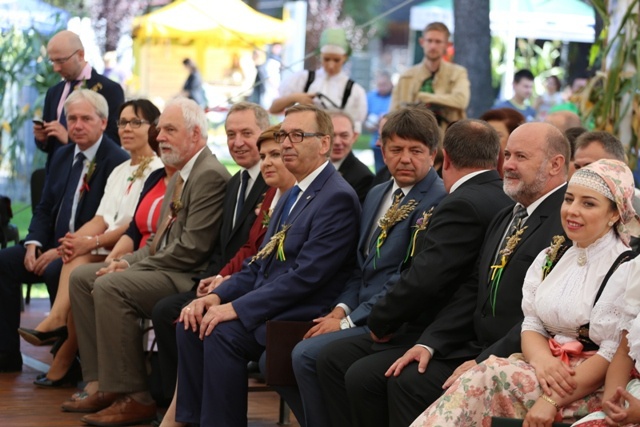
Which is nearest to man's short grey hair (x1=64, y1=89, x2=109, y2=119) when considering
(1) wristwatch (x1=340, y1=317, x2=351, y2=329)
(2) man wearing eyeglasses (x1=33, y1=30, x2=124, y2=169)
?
(2) man wearing eyeglasses (x1=33, y1=30, x2=124, y2=169)

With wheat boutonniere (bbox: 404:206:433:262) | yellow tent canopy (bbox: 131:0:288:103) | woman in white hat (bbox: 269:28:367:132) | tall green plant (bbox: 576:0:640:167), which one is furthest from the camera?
yellow tent canopy (bbox: 131:0:288:103)

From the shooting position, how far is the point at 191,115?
6.51m

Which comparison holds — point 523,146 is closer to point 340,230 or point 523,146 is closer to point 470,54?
point 340,230

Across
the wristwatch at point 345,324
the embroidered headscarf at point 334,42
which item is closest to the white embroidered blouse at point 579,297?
the wristwatch at point 345,324

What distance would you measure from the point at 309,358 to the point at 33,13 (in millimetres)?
7830

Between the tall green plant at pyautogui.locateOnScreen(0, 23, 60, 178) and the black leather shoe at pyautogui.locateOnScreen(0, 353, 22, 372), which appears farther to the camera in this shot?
the tall green plant at pyautogui.locateOnScreen(0, 23, 60, 178)

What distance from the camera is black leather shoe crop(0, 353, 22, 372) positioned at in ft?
23.9

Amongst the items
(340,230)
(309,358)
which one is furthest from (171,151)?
(309,358)

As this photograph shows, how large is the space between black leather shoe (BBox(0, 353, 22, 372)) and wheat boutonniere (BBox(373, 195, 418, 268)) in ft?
10.1

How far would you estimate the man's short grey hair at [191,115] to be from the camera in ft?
21.2

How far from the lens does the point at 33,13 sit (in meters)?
11.8

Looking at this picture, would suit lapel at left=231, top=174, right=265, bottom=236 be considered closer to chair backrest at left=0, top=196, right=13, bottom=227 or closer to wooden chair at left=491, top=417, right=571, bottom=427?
wooden chair at left=491, top=417, right=571, bottom=427

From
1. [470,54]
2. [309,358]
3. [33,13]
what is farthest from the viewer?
[470,54]

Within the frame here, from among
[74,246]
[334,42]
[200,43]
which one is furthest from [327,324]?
[200,43]
